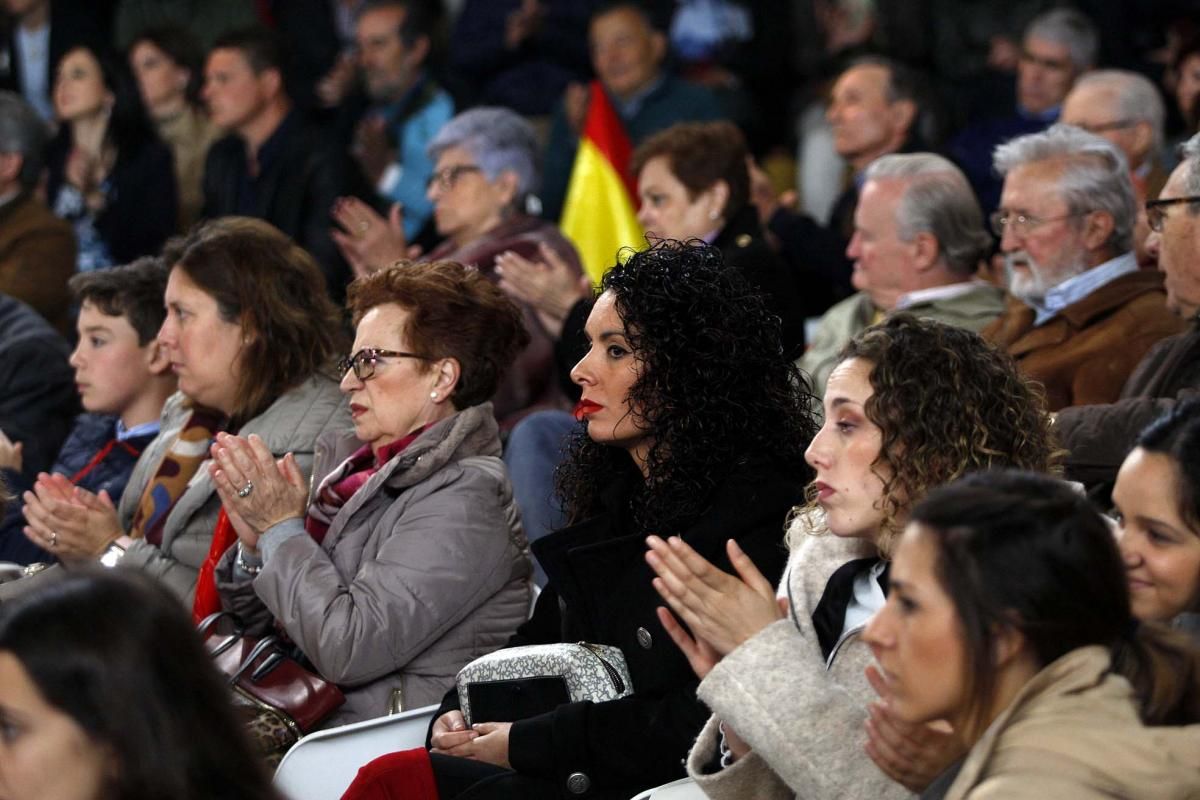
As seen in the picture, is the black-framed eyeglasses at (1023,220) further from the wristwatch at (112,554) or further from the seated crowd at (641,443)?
the wristwatch at (112,554)

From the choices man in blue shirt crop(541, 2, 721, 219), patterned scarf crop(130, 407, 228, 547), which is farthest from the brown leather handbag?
man in blue shirt crop(541, 2, 721, 219)

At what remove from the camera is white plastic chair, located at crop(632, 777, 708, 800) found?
10.2ft

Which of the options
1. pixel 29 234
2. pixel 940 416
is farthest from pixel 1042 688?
pixel 29 234

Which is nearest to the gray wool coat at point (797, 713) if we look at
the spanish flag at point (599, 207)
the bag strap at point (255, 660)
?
the bag strap at point (255, 660)

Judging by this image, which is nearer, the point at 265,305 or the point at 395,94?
the point at 265,305

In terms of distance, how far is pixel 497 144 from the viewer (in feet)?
21.1

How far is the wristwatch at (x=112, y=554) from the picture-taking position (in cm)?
451

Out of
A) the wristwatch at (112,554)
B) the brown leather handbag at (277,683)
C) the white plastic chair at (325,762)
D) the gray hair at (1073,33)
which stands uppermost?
the gray hair at (1073,33)

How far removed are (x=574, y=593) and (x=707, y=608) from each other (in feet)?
2.53

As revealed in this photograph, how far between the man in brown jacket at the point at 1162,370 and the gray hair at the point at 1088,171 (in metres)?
0.41

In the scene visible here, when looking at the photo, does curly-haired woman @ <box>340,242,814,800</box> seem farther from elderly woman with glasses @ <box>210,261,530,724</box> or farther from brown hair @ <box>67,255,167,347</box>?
brown hair @ <box>67,255,167,347</box>

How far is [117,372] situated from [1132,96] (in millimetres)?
3574

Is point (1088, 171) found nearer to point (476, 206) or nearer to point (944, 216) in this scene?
point (944, 216)

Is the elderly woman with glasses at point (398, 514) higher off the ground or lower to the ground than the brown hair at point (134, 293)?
lower
